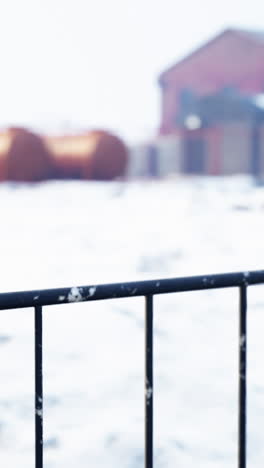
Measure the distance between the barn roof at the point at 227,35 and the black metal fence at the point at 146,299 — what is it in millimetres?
29343

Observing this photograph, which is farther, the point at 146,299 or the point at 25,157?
the point at 25,157

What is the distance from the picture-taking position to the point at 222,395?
450 centimetres

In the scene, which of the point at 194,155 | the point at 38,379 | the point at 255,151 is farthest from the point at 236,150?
the point at 38,379

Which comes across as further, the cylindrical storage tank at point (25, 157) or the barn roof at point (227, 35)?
the barn roof at point (227, 35)

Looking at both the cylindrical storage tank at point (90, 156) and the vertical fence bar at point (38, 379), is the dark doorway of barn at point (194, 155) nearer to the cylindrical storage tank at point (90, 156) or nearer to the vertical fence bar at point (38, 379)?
the cylindrical storage tank at point (90, 156)

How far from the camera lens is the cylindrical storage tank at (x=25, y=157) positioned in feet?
61.1

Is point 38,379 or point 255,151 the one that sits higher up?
point 255,151

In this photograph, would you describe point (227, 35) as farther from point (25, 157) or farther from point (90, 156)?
point (25, 157)

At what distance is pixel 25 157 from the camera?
18.8 m

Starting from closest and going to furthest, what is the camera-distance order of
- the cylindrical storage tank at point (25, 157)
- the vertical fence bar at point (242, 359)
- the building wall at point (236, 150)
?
the vertical fence bar at point (242, 359) → the cylindrical storage tank at point (25, 157) → the building wall at point (236, 150)

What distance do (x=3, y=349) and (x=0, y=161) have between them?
1391 centimetres

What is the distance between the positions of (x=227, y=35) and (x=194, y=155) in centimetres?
762

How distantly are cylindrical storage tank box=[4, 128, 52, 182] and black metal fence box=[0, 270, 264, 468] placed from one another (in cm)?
1747

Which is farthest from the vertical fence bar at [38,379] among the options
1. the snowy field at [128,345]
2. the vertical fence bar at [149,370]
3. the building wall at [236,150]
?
the building wall at [236,150]
